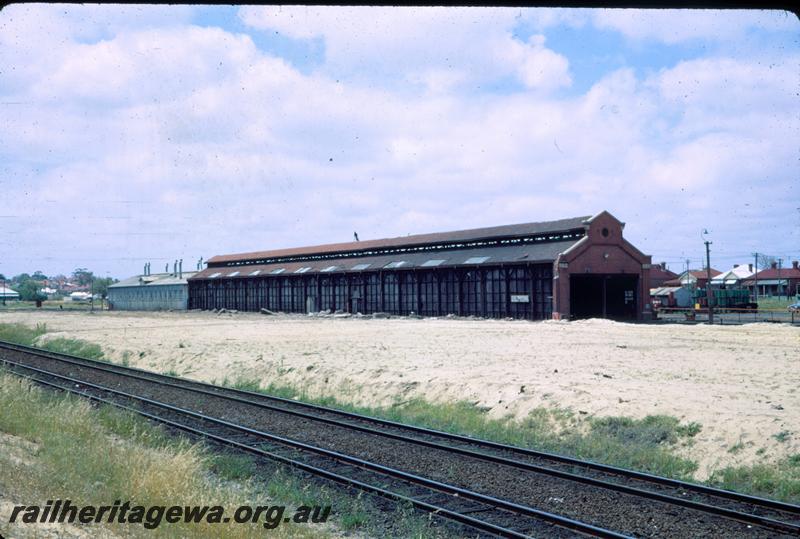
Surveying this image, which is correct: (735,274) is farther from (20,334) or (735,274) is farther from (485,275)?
(20,334)

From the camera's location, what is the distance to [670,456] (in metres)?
11.2

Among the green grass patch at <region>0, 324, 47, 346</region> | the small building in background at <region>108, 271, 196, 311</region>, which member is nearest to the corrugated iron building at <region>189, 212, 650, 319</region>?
the small building in background at <region>108, 271, 196, 311</region>

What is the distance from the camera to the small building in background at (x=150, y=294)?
8650cm

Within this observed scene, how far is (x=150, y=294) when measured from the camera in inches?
3723

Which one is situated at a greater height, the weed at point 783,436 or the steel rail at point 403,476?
the weed at point 783,436

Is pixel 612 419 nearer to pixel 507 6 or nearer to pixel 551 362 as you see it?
pixel 551 362

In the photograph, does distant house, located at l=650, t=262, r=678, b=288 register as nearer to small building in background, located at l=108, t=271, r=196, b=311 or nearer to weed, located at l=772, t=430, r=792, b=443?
small building in background, located at l=108, t=271, r=196, b=311

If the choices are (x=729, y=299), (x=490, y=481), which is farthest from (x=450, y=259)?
(x=490, y=481)

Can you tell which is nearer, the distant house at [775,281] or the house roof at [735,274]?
the distant house at [775,281]

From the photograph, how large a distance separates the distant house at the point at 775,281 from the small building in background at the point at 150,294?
87.0 meters

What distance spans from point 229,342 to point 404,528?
25.7 m

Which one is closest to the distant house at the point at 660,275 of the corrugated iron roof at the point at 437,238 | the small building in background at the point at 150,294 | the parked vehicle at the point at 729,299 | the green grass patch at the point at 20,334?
the parked vehicle at the point at 729,299

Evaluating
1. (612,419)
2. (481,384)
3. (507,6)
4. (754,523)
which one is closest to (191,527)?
(507,6)

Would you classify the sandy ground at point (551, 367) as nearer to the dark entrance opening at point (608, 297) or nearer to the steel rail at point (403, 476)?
the steel rail at point (403, 476)
